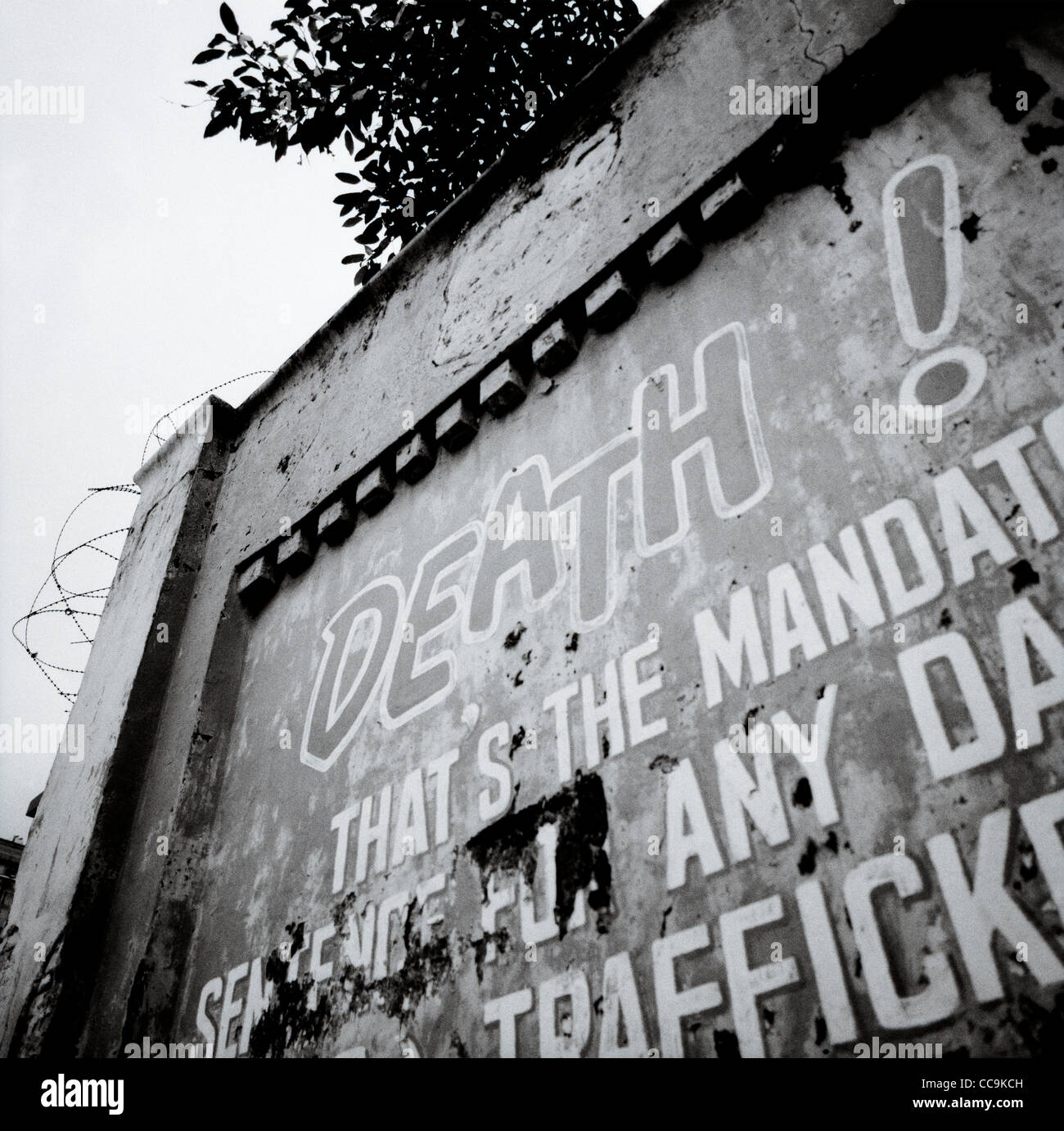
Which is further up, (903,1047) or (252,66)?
(252,66)

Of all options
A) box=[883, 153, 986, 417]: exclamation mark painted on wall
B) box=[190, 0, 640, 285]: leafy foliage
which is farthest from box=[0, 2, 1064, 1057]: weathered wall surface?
box=[190, 0, 640, 285]: leafy foliage

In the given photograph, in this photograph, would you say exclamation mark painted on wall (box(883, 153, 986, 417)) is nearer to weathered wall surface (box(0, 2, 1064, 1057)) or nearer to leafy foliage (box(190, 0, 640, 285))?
weathered wall surface (box(0, 2, 1064, 1057))

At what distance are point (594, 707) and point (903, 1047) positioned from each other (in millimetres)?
1025

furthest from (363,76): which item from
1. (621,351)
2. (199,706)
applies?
(199,706)

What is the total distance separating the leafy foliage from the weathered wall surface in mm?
1763

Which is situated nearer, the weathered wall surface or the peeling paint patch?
the weathered wall surface

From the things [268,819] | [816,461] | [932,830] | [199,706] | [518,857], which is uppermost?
[199,706]

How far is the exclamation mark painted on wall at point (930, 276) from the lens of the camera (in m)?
1.93

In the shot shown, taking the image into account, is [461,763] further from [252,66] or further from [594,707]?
[252,66]

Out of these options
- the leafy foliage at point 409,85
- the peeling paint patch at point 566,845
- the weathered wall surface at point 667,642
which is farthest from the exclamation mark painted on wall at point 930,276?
the leafy foliage at point 409,85

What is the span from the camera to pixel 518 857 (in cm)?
221

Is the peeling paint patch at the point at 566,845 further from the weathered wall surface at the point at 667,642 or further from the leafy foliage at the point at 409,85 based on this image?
the leafy foliage at the point at 409,85

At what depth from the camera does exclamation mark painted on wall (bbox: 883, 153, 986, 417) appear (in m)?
1.93

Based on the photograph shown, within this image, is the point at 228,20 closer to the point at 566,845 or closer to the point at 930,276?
the point at 930,276
